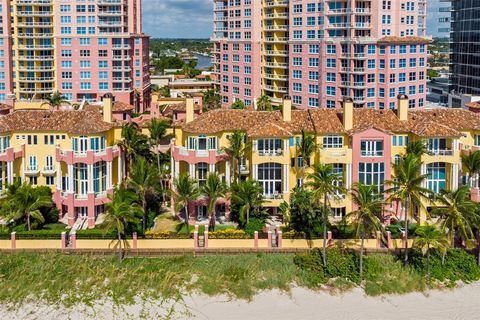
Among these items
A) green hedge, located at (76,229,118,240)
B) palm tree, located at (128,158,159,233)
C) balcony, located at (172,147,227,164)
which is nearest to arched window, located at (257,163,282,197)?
balcony, located at (172,147,227,164)

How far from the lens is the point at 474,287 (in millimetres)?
45469

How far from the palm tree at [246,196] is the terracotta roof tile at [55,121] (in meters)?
13.6

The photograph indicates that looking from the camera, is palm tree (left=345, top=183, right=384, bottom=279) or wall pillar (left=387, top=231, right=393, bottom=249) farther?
wall pillar (left=387, top=231, right=393, bottom=249)

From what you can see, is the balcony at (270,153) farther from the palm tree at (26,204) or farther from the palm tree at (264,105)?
the palm tree at (264,105)

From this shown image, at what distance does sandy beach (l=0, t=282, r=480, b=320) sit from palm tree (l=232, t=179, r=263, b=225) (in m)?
9.67

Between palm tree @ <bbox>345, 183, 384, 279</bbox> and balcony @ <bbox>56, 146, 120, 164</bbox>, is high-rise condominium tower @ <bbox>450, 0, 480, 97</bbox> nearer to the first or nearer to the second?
palm tree @ <bbox>345, 183, 384, 279</bbox>

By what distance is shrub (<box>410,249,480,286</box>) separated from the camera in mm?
46312

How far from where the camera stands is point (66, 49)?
107 meters

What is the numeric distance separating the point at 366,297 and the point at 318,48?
60526 millimetres

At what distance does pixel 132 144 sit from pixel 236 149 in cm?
1036

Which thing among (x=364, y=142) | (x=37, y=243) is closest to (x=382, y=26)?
(x=364, y=142)

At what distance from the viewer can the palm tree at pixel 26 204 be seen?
51.5 m

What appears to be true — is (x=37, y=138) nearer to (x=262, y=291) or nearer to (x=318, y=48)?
Result: (x=262, y=291)

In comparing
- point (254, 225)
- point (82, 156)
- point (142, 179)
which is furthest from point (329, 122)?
point (82, 156)
